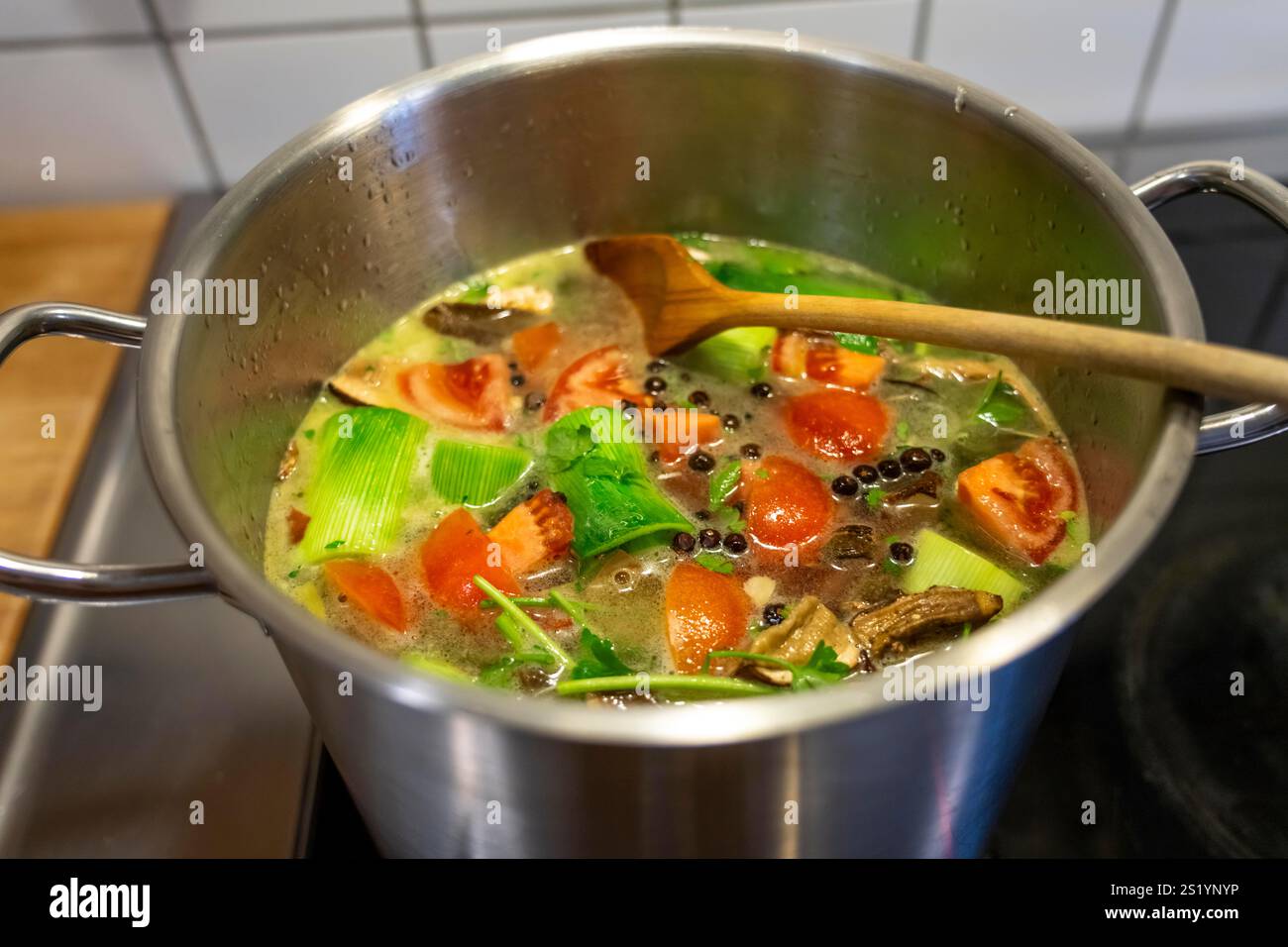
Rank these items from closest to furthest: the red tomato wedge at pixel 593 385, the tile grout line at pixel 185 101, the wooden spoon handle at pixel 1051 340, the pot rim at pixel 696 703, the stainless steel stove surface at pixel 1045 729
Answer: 1. the pot rim at pixel 696 703
2. the wooden spoon handle at pixel 1051 340
3. the stainless steel stove surface at pixel 1045 729
4. the red tomato wedge at pixel 593 385
5. the tile grout line at pixel 185 101

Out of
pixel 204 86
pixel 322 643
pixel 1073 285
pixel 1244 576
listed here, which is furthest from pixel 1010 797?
pixel 204 86

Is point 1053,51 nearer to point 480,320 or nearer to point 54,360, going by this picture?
point 480,320

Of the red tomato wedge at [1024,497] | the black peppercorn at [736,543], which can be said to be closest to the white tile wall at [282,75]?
Result: the black peppercorn at [736,543]

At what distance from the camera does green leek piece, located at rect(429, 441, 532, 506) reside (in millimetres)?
1149

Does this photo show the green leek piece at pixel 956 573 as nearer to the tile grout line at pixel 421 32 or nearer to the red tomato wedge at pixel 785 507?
the red tomato wedge at pixel 785 507

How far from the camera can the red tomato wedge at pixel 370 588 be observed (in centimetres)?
105

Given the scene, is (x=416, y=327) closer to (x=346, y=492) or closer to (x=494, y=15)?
(x=346, y=492)

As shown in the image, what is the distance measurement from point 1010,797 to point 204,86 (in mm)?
1348

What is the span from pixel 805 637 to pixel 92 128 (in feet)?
A: 4.13

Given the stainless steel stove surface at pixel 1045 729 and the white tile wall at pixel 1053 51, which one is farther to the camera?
the white tile wall at pixel 1053 51

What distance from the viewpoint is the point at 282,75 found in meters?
1.51

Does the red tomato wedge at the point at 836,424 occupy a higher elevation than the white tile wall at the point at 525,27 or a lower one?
→ lower

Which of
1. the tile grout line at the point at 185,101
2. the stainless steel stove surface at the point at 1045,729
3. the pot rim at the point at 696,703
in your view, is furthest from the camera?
the tile grout line at the point at 185,101

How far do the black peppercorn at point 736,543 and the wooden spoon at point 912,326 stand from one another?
0.72 feet
